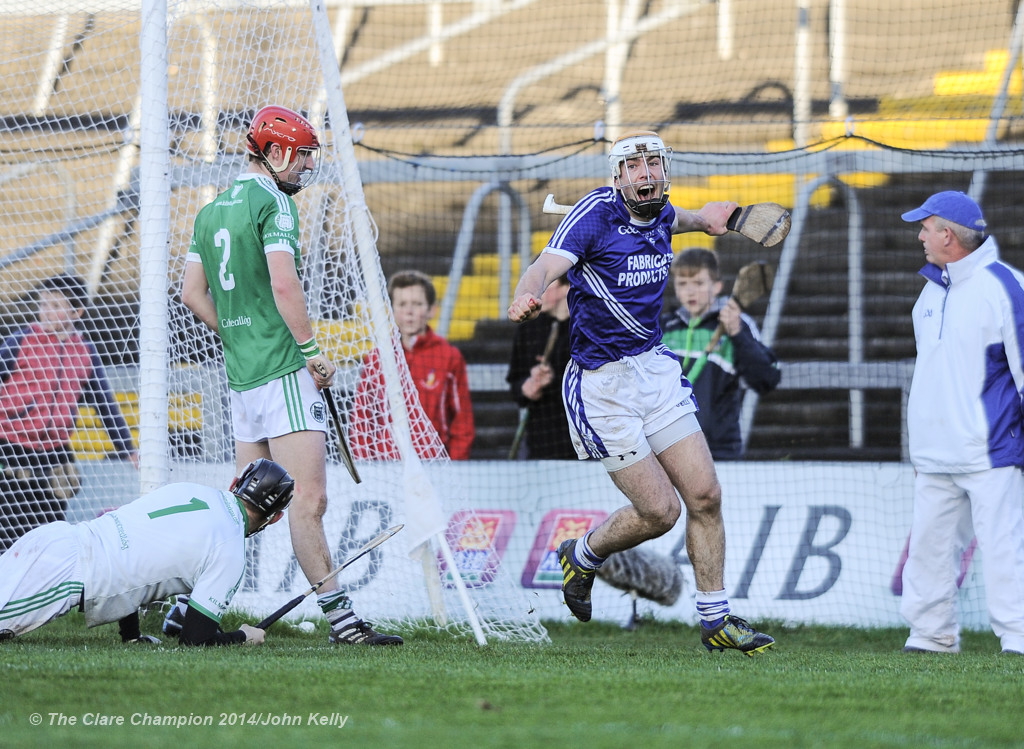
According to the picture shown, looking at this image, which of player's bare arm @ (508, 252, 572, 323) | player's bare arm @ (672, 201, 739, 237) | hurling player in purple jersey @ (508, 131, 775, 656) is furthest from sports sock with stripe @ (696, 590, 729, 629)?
player's bare arm @ (672, 201, 739, 237)

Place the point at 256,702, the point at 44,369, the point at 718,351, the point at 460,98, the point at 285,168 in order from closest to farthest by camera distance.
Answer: the point at 256,702, the point at 285,168, the point at 44,369, the point at 718,351, the point at 460,98

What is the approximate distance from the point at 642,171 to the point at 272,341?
5.79 ft

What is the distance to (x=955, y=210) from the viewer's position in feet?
20.3

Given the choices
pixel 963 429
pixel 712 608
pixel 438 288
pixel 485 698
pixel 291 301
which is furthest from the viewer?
pixel 438 288

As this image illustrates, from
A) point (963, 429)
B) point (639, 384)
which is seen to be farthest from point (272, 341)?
point (963, 429)

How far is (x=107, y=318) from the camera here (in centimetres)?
723

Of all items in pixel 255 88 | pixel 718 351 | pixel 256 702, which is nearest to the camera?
pixel 256 702

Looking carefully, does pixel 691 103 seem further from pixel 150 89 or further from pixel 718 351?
pixel 150 89

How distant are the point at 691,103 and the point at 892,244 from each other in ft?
7.59

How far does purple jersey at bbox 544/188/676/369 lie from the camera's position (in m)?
5.55

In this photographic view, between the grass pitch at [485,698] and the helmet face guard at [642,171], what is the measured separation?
1963 mm

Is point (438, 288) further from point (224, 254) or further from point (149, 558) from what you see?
point (149, 558)

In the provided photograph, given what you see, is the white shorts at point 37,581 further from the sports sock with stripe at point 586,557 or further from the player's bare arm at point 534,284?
the sports sock with stripe at point 586,557

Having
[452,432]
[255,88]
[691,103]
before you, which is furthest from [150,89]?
[691,103]
